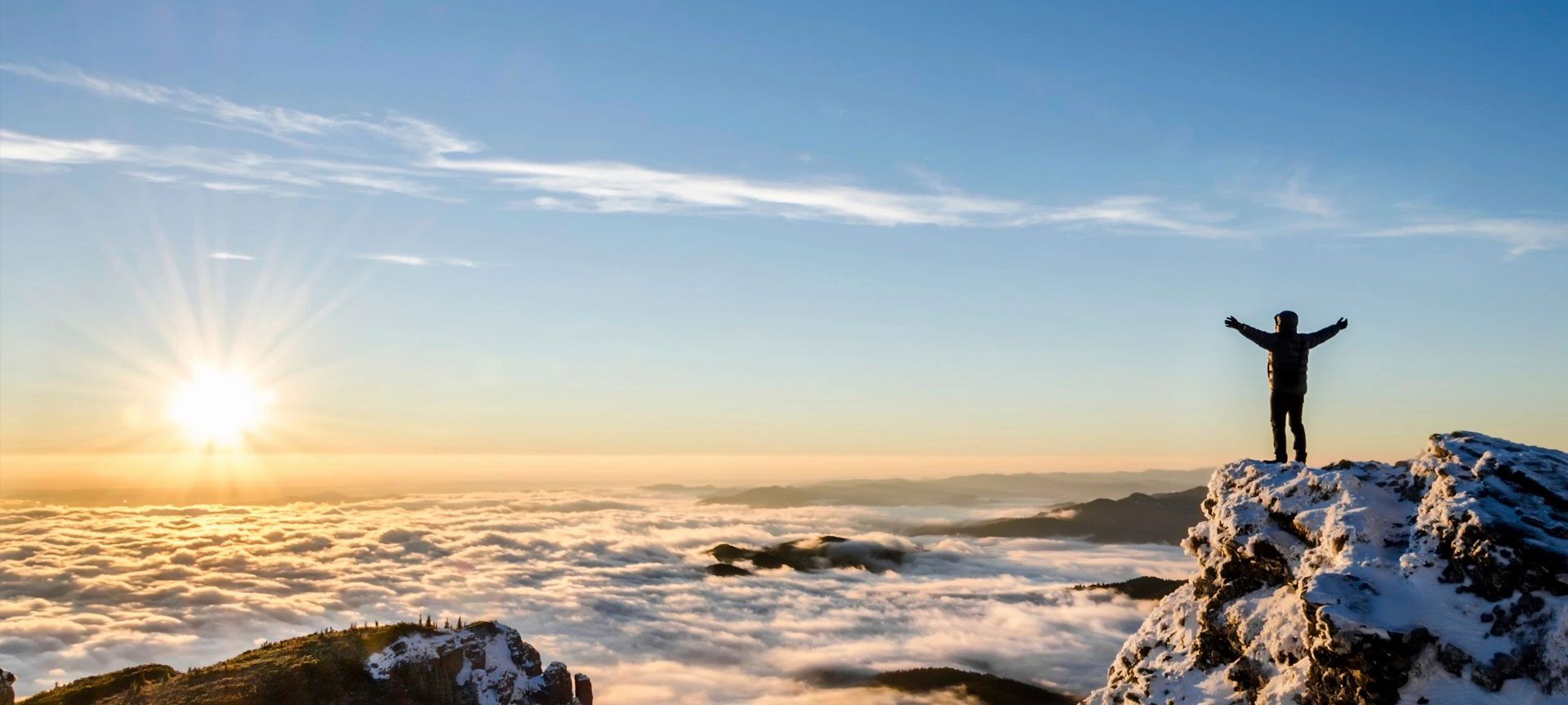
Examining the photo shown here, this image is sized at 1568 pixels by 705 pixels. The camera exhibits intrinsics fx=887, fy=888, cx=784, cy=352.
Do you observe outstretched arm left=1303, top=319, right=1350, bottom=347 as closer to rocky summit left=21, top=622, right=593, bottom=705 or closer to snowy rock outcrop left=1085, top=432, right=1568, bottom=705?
snowy rock outcrop left=1085, top=432, right=1568, bottom=705

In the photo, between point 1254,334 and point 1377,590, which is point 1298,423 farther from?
point 1377,590

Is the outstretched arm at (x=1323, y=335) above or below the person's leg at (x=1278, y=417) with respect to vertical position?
above

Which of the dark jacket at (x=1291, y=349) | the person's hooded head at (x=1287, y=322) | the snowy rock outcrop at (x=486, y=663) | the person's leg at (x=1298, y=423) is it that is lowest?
the snowy rock outcrop at (x=486, y=663)

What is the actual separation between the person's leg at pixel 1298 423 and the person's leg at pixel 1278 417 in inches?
7.1

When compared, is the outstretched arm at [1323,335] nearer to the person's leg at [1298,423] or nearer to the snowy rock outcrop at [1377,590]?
the person's leg at [1298,423]

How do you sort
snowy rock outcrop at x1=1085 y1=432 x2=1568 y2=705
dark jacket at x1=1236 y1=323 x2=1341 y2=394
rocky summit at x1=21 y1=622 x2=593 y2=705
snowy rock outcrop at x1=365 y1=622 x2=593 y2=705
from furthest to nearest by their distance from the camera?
1. snowy rock outcrop at x1=365 y1=622 x2=593 y2=705
2. rocky summit at x1=21 y1=622 x2=593 y2=705
3. dark jacket at x1=1236 y1=323 x2=1341 y2=394
4. snowy rock outcrop at x1=1085 y1=432 x2=1568 y2=705

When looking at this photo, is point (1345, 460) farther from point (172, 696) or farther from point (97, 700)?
point (97, 700)

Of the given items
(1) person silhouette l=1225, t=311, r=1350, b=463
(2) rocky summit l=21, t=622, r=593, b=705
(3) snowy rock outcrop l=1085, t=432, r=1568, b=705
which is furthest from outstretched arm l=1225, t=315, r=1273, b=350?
(2) rocky summit l=21, t=622, r=593, b=705

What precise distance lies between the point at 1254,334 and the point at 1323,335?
5.18 ft

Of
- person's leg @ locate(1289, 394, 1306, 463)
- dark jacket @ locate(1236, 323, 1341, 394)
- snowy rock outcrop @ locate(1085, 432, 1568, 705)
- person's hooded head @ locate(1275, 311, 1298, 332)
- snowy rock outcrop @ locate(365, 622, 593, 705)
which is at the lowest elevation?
snowy rock outcrop @ locate(365, 622, 593, 705)

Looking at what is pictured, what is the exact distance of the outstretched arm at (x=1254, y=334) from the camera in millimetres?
21469

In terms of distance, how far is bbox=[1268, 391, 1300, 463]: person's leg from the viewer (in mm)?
21594

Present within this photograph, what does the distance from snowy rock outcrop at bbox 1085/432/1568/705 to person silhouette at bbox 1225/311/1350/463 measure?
120 inches

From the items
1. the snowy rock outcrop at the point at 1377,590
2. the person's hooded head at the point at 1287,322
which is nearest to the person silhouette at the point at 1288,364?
the person's hooded head at the point at 1287,322
